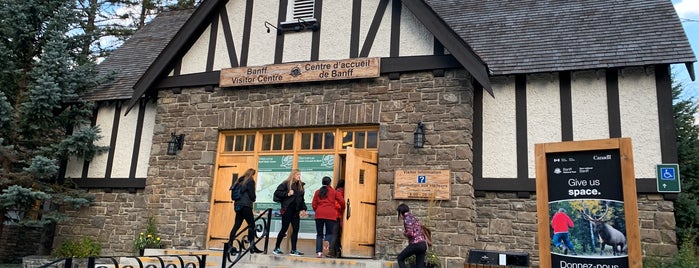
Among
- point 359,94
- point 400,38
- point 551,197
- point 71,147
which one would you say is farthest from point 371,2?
point 71,147

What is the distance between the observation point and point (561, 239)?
4.77m

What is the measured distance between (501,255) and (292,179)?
334 centimetres

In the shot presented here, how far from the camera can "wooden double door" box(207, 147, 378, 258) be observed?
887 centimetres

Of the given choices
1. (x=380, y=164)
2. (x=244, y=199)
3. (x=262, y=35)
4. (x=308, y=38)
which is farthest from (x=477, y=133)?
(x=262, y=35)

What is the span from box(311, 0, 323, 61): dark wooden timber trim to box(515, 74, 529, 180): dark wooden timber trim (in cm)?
353

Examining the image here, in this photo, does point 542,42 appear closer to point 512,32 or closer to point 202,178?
point 512,32

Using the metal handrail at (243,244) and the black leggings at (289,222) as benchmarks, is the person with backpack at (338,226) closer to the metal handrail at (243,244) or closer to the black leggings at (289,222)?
the black leggings at (289,222)

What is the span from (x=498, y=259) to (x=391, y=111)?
2.98 metres

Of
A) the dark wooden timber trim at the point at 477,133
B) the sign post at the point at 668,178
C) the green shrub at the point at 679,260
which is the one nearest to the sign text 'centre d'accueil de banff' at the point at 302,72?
the dark wooden timber trim at the point at 477,133

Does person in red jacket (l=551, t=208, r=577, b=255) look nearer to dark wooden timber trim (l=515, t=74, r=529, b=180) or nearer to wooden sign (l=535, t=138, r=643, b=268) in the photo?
wooden sign (l=535, t=138, r=643, b=268)

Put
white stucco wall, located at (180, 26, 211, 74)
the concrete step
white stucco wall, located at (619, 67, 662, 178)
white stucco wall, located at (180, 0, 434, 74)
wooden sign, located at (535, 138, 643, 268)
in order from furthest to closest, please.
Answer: white stucco wall, located at (180, 26, 211, 74)
white stucco wall, located at (180, 0, 434, 74)
white stucco wall, located at (619, 67, 662, 178)
the concrete step
wooden sign, located at (535, 138, 643, 268)

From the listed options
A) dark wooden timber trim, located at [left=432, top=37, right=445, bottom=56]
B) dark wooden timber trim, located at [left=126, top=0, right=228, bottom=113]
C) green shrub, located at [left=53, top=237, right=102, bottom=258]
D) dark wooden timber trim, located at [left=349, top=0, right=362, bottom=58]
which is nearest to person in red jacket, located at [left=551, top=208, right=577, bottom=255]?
dark wooden timber trim, located at [left=432, top=37, right=445, bottom=56]

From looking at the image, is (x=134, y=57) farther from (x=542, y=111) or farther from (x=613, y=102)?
(x=613, y=102)

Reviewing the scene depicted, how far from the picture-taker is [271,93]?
10438 millimetres
